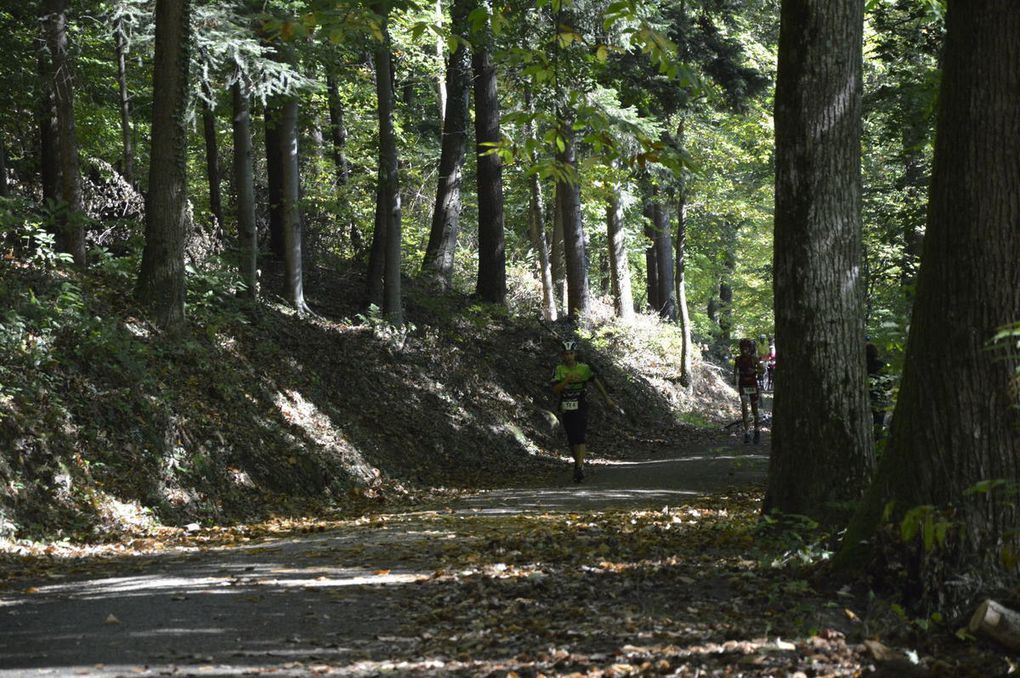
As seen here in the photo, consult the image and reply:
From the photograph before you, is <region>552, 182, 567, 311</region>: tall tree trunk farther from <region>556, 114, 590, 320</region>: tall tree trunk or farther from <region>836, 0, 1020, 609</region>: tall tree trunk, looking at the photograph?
<region>836, 0, 1020, 609</region>: tall tree trunk

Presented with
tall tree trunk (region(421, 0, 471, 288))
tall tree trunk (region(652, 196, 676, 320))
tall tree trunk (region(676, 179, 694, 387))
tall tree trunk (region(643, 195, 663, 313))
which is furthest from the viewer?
tall tree trunk (region(643, 195, 663, 313))

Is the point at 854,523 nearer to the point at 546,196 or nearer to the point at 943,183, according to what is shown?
the point at 943,183

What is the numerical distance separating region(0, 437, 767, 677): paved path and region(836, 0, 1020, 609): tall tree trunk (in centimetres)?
319

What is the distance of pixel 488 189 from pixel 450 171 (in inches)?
47.6

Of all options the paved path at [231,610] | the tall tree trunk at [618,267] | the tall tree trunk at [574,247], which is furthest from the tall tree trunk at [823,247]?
the tall tree trunk at [618,267]

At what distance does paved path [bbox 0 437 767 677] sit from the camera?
555 centimetres

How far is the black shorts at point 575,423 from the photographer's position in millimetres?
15969

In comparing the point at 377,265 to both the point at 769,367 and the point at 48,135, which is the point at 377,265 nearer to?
the point at 48,135

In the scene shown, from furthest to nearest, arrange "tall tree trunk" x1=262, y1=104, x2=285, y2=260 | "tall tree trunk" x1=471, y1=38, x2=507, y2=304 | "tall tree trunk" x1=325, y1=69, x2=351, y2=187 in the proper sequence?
1. "tall tree trunk" x1=325, y1=69, x2=351, y2=187
2. "tall tree trunk" x1=471, y1=38, x2=507, y2=304
3. "tall tree trunk" x1=262, y1=104, x2=285, y2=260

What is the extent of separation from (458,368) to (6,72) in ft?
31.7

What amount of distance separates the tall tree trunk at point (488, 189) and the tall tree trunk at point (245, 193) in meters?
6.88

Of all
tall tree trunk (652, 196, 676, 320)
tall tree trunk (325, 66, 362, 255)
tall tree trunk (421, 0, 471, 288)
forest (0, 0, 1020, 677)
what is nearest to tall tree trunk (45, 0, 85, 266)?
forest (0, 0, 1020, 677)

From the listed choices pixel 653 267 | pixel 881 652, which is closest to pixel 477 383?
pixel 881 652

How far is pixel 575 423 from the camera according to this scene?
1602cm
